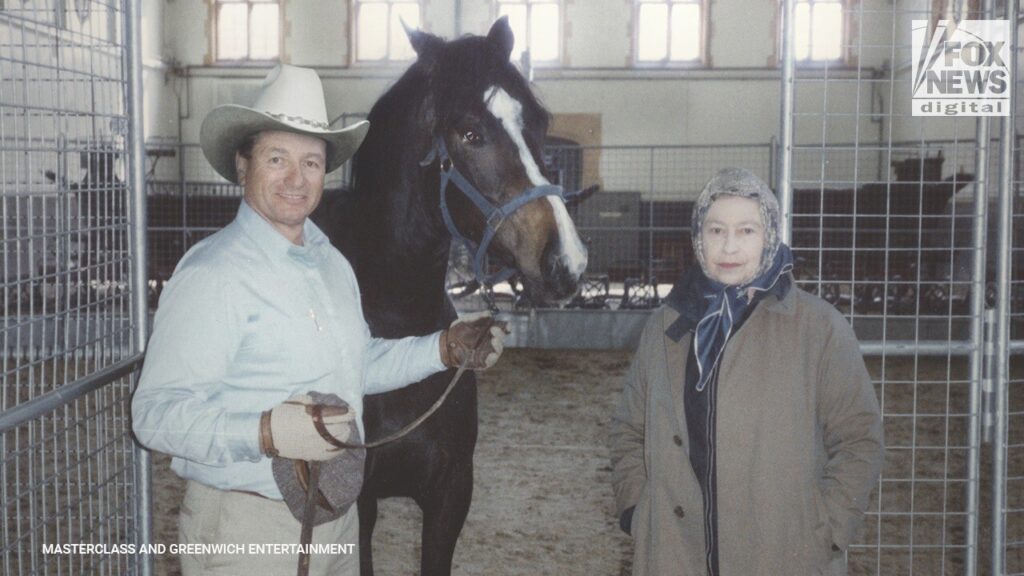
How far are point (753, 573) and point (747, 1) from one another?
16.6 m

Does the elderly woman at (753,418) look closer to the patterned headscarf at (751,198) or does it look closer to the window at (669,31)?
the patterned headscarf at (751,198)

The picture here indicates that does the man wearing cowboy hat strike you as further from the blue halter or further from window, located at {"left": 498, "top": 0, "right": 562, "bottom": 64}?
window, located at {"left": 498, "top": 0, "right": 562, "bottom": 64}

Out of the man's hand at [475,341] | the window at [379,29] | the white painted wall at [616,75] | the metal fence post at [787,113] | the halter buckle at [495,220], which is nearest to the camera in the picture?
the man's hand at [475,341]

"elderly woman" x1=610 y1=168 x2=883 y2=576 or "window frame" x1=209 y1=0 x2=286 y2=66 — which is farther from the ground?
"window frame" x1=209 y1=0 x2=286 y2=66

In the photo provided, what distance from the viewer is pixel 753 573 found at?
1.71 meters

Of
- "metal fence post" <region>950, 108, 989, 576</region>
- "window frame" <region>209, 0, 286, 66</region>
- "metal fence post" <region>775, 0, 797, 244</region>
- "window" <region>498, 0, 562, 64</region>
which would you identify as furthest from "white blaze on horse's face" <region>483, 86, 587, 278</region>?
"window frame" <region>209, 0, 286, 66</region>

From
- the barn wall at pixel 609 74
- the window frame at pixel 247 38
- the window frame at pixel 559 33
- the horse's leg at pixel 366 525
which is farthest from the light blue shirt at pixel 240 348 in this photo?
the window frame at pixel 247 38

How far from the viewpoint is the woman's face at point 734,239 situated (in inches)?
68.6

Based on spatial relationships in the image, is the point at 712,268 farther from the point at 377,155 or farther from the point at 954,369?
the point at 954,369

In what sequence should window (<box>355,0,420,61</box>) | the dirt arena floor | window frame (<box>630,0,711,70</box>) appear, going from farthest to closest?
1. window (<box>355,0,420,61</box>)
2. window frame (<box>630,0,711,70</box>)
3. the dirt arena floor

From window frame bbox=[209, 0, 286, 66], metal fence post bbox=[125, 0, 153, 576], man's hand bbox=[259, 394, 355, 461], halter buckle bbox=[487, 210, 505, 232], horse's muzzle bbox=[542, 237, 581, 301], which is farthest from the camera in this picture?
window frame bbox=[209, 0, 286, 66]

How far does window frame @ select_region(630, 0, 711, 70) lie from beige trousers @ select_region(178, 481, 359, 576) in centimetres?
1628

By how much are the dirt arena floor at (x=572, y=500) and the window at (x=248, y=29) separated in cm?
1233

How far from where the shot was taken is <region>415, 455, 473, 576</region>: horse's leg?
2602 mm
